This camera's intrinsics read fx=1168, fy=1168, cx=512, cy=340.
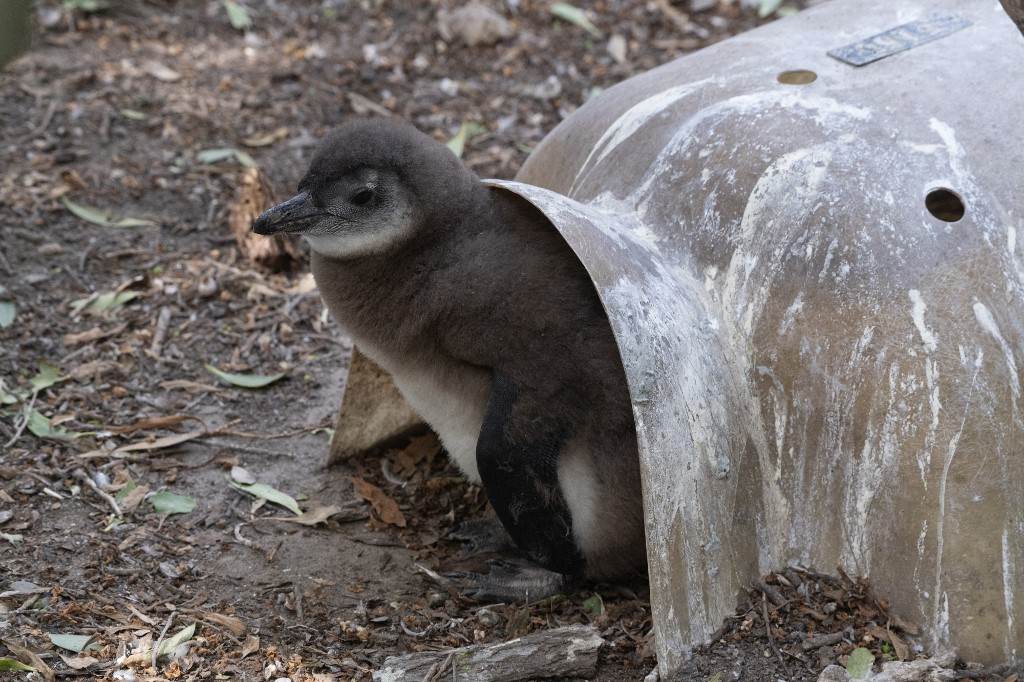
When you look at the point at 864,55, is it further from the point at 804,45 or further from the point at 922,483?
the point at 922,483

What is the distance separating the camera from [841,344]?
3.62m

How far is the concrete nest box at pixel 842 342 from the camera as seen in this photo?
3.54 meters

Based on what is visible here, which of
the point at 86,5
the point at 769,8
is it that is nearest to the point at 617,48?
the point at 769,8

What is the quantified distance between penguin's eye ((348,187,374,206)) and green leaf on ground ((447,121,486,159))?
317 cm

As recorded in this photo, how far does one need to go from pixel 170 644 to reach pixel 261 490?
1.07m

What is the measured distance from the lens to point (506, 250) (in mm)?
4160

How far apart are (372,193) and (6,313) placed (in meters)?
2.33

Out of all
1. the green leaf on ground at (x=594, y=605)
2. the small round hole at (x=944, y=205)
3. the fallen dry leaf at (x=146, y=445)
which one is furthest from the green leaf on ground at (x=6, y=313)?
the small round hole at (x=944, y=205)

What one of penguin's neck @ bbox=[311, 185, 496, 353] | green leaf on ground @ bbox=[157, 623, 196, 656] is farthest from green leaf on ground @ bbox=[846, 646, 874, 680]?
green leaf on ground @ bbox=[157, 623, 196, 656]

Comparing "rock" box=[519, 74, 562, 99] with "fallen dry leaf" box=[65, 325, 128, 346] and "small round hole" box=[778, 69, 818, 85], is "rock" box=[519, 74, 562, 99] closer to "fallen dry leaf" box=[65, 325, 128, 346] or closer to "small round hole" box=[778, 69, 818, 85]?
"fallen dry leaf" box=[65, 325, 128, 346]

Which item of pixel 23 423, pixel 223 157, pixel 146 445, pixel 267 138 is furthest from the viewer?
pixel 267 138

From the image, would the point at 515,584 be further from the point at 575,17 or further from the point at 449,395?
the point at 575,17

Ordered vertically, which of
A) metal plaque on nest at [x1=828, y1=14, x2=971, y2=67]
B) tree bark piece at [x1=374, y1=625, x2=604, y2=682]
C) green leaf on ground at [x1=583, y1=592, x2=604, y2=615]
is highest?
metal plaque on nest at [x1=828, y1=14, x2=971, y2=67]

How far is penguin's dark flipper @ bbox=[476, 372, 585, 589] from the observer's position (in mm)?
3957
